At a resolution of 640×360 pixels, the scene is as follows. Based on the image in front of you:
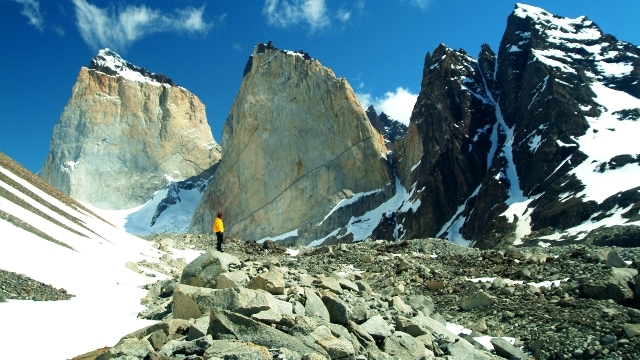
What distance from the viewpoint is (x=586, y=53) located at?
104188mm

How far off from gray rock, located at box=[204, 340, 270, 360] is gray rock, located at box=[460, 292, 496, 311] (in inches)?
380

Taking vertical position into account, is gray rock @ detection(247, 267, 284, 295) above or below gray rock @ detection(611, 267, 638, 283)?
above

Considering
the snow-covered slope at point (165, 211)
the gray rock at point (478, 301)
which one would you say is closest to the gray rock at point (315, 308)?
the gray rock at point (478, 301)

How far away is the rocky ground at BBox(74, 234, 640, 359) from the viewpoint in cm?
777

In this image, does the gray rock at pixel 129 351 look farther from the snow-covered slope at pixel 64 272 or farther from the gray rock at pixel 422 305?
the gray rock at pixel 422 305

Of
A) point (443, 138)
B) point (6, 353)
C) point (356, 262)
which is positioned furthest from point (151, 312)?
point (443, 138)

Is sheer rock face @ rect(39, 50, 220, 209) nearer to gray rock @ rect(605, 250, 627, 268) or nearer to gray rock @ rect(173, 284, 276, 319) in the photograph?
gray rock @ rect(605, 250, 627, 268)

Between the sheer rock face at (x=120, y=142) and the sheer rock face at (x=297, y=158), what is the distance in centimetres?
6123

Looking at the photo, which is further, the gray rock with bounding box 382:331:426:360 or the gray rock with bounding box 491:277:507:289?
the gray rock with bounding box 491:277:507:289

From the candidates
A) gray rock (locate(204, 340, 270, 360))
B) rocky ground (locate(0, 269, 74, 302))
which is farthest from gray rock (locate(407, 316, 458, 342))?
rocky ground (locate(0, 269, 74, 302))

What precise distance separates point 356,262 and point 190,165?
160 meters

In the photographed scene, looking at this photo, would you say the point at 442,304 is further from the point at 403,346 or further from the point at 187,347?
the point at 187,347

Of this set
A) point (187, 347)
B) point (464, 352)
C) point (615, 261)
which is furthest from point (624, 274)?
point (187, 347)

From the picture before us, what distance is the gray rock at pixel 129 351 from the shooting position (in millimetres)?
6312
